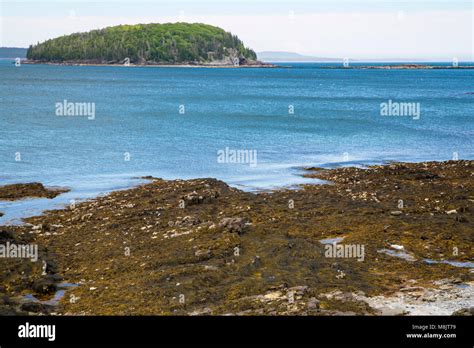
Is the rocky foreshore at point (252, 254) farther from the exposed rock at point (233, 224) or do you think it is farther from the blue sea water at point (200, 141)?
the blue sea water at point (200, 141)

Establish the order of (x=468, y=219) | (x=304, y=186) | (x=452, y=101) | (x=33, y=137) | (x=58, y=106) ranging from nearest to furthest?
1. (x=468, y=219)
2. (x=304, y=186)
3. (x=33, y=137)
4. (x=58, y=106)
5. (x=452, y=101)

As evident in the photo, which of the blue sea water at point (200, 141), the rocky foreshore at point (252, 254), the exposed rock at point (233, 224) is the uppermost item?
the blue sea water at point (200, 141)

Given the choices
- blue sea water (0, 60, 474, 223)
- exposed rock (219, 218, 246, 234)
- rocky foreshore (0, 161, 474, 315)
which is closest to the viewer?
rocky foreshore (0, 161, 474, 315)

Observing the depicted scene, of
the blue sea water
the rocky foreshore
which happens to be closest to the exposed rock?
the rocky foreshore

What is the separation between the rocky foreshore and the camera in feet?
48.9

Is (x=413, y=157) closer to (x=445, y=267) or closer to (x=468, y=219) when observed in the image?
(x=468, y=219)

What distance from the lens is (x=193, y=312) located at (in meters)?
14.2

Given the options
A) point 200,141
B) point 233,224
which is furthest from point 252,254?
point 200,141

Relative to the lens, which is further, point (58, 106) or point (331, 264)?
point (58, 106)

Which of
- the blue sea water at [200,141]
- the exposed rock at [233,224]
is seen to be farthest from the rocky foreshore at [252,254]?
the blue sea water at [200,141]

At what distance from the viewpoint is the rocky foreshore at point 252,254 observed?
14906 mm

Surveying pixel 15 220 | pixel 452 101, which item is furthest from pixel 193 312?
pixel 452 101

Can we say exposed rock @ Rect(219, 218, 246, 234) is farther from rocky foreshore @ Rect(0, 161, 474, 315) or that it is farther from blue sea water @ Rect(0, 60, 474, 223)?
blue sea water @ Rect(0, 60, 474, 223)
